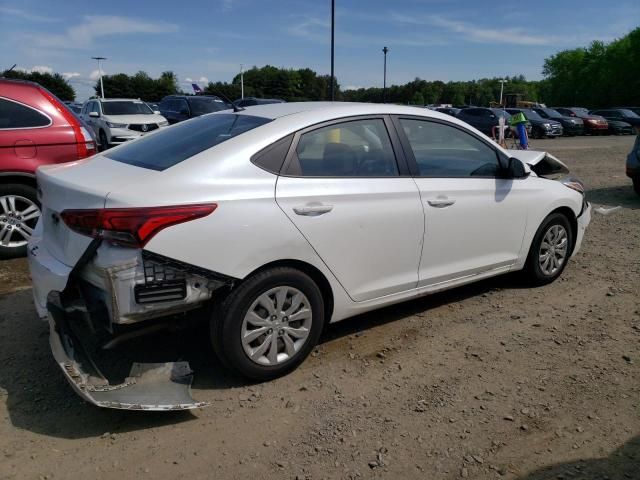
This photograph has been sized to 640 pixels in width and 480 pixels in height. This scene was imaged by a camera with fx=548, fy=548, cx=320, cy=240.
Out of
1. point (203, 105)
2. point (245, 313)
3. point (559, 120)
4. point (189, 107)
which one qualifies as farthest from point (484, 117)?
point (245, 313)

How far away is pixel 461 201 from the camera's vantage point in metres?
4.04

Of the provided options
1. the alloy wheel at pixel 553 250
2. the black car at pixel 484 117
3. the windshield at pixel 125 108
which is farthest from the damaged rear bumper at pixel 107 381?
the black car at pixel 484 117

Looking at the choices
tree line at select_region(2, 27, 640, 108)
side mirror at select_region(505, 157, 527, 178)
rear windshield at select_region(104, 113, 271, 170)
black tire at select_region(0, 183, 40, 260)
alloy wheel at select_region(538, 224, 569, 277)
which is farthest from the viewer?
tree line at select_region(2, 27, 640, 108)

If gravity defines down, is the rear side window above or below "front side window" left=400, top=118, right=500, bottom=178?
above

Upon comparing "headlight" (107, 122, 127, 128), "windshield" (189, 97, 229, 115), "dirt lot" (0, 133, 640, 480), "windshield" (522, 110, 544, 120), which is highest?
"windshield" (189, 97, 229, 115)

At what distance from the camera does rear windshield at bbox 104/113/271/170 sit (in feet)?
10.8

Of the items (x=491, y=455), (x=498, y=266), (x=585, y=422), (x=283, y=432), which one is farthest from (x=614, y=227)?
(x=283, y=432)

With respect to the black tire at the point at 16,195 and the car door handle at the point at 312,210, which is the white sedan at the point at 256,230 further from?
the black tire at the point at 16,195

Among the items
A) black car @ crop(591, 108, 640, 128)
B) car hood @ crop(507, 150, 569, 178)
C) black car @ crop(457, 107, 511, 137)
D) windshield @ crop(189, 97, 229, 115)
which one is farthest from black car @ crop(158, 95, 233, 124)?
black car @ crop(591, 108, 640, 128)

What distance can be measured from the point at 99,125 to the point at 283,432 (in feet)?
47.6

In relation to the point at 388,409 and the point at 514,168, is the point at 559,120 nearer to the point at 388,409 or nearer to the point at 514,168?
the point at 514,168

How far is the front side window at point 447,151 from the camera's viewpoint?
13.0ft

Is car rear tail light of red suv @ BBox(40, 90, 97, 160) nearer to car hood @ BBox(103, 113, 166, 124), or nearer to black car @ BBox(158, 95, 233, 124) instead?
car hood @ BBox(103, 113, 166, 124)

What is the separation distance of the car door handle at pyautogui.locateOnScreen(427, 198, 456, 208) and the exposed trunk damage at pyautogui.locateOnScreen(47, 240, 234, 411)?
1.63m
